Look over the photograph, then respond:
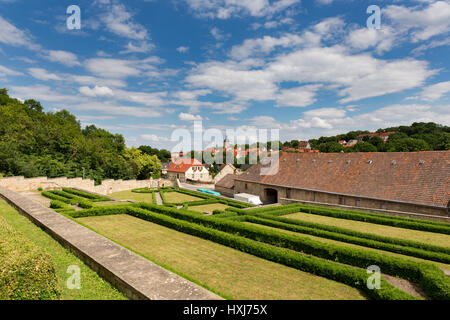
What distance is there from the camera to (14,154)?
34.9 meters

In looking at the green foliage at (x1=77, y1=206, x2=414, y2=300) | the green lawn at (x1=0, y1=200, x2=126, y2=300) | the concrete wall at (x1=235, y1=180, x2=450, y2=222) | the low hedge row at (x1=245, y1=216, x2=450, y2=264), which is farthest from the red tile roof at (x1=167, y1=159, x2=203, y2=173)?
the green lawn at (x1=0, y1=200, x2=126, y2=300)

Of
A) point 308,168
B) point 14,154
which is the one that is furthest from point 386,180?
point 14,154

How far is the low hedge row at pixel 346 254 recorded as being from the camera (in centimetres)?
846

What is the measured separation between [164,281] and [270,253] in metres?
5.70

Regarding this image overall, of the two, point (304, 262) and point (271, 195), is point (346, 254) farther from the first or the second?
point (271, 195)

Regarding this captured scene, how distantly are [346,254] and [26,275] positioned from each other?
11.1 m

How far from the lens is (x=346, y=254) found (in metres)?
10.7

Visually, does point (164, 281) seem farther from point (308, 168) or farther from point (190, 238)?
point (308, 168)

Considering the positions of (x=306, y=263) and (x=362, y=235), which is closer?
(x=306, y=263)

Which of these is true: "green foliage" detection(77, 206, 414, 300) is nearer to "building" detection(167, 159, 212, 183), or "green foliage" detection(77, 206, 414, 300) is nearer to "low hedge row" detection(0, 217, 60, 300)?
"low hedge row" detection(0, 217, 60, 300)

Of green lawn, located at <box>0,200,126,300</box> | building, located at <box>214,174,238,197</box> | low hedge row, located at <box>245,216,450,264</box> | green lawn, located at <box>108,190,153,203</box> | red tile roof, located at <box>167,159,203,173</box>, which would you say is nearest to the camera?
green lawn, located at <box>0,200,126,300</box>

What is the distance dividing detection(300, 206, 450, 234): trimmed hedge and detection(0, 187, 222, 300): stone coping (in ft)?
58.3

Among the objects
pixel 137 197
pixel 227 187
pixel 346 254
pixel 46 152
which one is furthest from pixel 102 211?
pixel 46 152

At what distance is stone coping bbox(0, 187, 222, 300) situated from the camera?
596 cm
